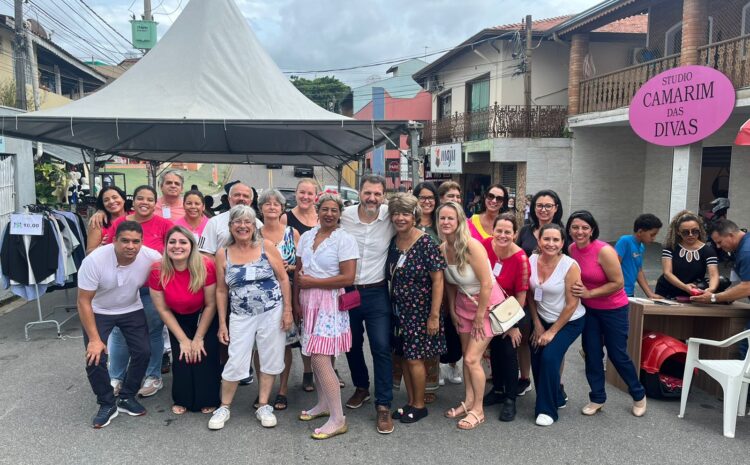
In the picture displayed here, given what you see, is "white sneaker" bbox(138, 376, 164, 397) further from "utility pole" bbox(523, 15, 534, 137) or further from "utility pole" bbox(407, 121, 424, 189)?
"utility pole" bbox(523, 15, 534, 137)

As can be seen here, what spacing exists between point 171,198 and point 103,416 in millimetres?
2254

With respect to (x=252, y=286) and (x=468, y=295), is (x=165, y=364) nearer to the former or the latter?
(x=252, y=286)

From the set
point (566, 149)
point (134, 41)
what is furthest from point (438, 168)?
point (134, 41)

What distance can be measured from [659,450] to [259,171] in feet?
115

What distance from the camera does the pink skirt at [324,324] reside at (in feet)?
11.8

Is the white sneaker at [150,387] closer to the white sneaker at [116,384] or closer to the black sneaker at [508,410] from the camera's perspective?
the white sneaker at [116,384]

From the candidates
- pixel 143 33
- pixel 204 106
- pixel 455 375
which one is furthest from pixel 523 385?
pixel 143 33

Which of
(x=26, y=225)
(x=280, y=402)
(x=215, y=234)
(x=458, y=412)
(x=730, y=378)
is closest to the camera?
(x=730, y=378)

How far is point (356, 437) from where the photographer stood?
3.61 metres

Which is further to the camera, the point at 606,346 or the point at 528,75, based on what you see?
the point at 528,75

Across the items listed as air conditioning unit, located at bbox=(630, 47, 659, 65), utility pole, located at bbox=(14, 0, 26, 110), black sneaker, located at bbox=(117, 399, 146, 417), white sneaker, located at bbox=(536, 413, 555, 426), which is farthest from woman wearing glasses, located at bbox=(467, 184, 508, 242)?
utility pole, located at bbox=(14, 0, 26, 110)

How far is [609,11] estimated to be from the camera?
11.9 m

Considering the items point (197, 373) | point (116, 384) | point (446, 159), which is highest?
point (446, 159)

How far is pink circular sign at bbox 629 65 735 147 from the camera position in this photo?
8180 mm
